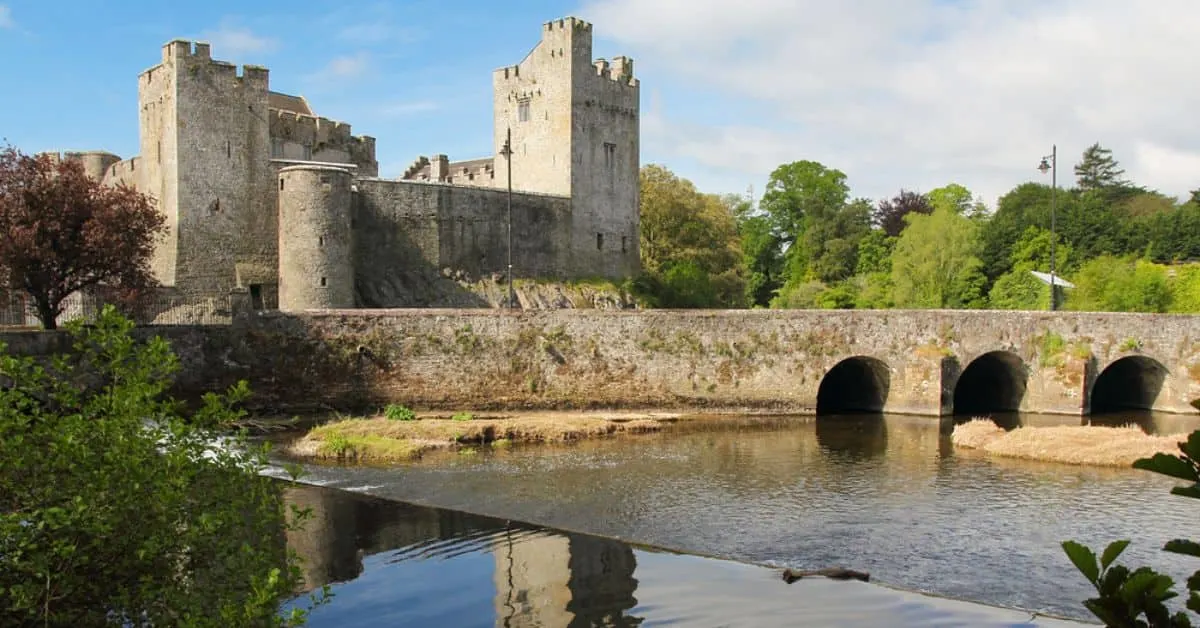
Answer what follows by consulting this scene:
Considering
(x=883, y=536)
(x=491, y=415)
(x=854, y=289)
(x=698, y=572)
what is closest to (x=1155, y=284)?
(x=854, y=289)

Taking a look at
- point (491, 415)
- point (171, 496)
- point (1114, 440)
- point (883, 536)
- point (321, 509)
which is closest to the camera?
point (171, 496)

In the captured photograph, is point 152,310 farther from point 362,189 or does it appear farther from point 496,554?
point 496,554

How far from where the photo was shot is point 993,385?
36031mm

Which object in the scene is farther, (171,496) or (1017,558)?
(1017,558)

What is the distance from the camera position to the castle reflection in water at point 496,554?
46.1 ft

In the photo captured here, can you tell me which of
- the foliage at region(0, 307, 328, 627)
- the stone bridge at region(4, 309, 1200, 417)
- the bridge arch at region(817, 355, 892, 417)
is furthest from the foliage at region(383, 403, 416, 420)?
the foliage at region(0, 307, 328, 627)

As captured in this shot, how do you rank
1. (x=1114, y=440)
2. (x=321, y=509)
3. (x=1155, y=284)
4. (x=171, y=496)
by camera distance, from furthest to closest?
(x=1155, y=284) → (x=1114, y=440) → (x=321, y=509) → (x=171, y=496)

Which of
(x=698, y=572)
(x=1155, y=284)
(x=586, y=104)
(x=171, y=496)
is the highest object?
(x=586, y=104)

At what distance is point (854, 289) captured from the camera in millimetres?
60188

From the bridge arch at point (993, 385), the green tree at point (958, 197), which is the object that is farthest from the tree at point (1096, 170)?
the bridge arch at point (993, 385)

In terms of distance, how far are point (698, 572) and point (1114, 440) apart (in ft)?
50.8

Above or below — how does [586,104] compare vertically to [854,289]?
above

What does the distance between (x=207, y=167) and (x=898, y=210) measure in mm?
48873

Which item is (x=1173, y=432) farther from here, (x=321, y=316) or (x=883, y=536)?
(x=321, y=316)
